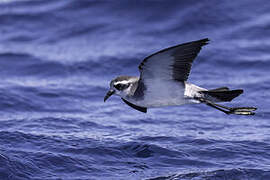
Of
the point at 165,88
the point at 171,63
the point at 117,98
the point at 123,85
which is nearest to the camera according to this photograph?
the point at 171,63

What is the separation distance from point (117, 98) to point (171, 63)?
5.64 metres

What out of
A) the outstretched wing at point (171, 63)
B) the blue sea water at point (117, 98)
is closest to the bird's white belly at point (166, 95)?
the outstretched wing at point (171, 63)

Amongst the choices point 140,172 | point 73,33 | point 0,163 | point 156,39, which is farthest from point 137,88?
point 73,33

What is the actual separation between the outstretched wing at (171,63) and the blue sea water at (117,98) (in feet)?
5.72

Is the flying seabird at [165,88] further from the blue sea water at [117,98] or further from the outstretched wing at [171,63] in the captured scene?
the blue sea water at [117,98]

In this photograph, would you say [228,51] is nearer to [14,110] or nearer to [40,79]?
[40,79]

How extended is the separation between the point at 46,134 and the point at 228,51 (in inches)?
255

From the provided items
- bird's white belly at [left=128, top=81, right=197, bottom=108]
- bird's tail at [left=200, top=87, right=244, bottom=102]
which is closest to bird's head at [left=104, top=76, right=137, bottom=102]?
bird's white belly at [left=128, top=81, right=197, bottom=108]

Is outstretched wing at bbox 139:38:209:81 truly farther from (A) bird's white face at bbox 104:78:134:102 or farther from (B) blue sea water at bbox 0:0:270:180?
(B) blue sea water at bbox 0:0:270:180

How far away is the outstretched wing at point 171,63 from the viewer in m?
7.08

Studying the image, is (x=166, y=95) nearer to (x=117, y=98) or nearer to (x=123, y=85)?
(x=123, y=85)

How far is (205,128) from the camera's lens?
10.8 m

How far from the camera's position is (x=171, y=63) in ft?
24.6

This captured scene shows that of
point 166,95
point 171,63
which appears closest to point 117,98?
point 166,95
